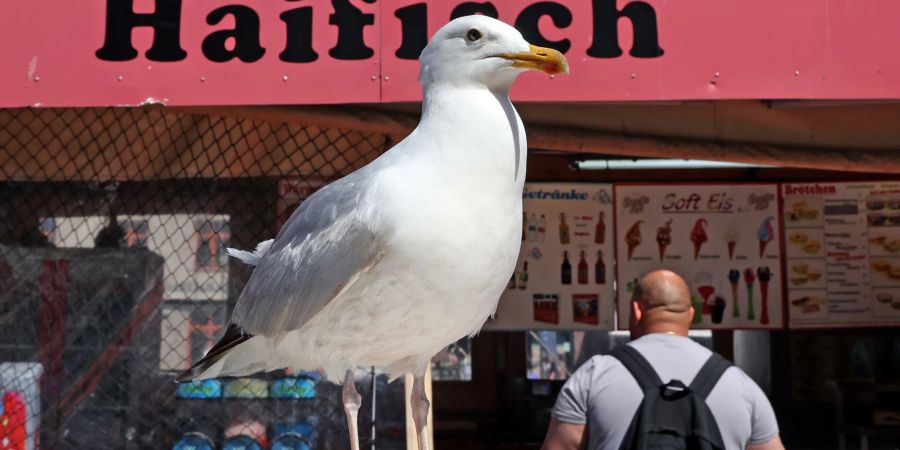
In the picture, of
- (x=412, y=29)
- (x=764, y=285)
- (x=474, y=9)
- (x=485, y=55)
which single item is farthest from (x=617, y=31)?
(x=764, y=285)

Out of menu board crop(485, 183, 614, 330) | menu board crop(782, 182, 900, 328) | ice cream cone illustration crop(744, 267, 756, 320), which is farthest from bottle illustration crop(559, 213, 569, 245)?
menu board crop(782, 182, 900, 328)

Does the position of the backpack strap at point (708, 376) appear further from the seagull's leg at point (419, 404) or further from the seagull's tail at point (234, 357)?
the seagull's tail at point (234, 357)

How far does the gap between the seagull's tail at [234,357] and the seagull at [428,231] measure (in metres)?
0.17

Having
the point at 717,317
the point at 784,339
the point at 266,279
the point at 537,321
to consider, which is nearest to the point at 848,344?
the point at 784,339

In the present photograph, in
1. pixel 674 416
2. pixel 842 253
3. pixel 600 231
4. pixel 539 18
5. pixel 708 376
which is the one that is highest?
pixel 539 18

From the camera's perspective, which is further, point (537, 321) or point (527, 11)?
point (537, 321)

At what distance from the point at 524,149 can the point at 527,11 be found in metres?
1.79

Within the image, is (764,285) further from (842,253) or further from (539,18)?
(539,18)

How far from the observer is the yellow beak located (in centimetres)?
197

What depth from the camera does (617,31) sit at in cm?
374

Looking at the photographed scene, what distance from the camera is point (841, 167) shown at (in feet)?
13.9

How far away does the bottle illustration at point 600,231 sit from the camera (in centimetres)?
546

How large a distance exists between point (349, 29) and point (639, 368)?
1.56 meters

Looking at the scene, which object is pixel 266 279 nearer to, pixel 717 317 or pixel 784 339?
pixel 717 317
